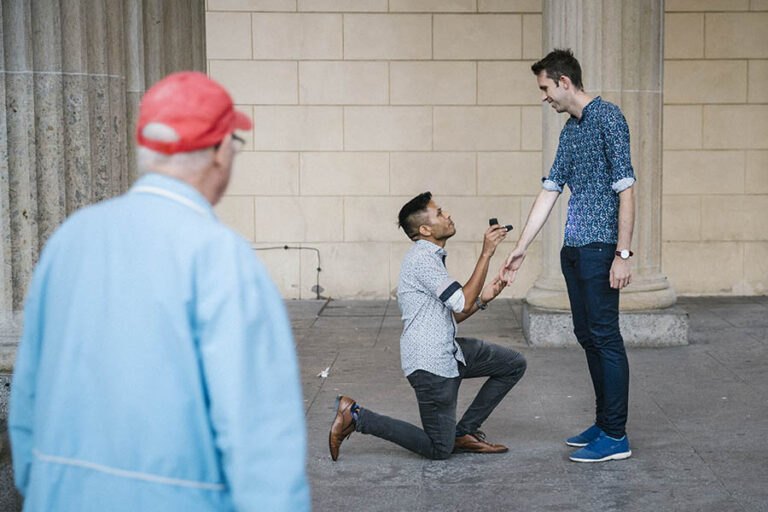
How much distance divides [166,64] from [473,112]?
5.21 meters

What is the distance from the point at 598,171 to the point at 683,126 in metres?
5.56

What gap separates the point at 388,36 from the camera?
981cm

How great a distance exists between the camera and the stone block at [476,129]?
986 centimetres

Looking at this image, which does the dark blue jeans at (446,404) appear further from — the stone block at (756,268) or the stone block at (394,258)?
the stone block at (756,268)

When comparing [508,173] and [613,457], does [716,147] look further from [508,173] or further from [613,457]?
[613,457]

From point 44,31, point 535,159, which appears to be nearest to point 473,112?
point 535,159

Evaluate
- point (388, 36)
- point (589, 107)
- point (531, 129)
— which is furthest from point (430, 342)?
point (388, 36)

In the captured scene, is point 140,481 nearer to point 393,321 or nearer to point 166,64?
point 166,64

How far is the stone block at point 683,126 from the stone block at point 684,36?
514 millimetres

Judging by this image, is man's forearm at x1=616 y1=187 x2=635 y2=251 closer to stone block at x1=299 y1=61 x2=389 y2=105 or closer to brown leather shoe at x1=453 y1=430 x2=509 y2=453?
brown leather shoe at x1=453 y1=430 x2=509 y2=453

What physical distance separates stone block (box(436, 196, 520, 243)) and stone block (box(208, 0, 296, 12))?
2441 millimetres

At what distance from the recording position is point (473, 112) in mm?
9867

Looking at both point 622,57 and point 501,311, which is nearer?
A: point 622,57

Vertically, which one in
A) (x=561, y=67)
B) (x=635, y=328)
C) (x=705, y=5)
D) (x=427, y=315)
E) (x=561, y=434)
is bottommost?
(x=561, y=434)
